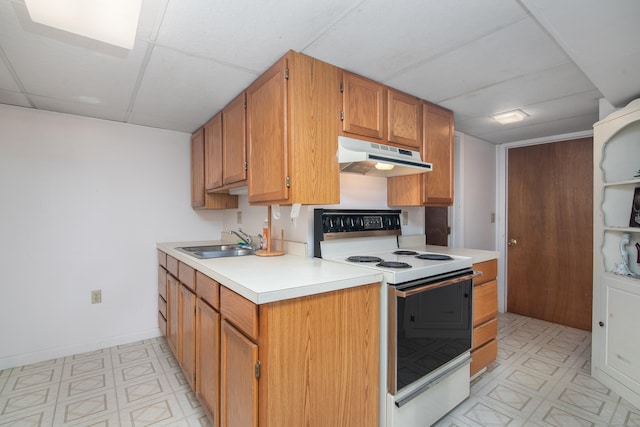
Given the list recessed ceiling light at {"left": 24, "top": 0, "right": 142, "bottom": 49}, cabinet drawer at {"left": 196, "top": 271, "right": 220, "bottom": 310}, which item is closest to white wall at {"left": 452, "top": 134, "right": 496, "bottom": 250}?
cabinet drawer at {"left": 196, "top": 271, "right": 220, "bottom": 310}

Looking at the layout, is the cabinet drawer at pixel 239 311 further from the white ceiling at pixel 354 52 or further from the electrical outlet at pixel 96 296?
the electrical outlet at pixel 96 296

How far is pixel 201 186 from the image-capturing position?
115 inches

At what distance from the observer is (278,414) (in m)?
1.16

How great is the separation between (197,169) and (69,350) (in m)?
1.89

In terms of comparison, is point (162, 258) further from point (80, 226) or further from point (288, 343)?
point (288, 343)

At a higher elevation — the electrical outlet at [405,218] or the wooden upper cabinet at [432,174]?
the wooden upper cabinet at [432,174]

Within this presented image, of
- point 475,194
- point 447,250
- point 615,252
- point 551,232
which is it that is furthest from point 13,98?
point 551,232

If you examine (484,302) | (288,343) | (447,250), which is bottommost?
(484,302)

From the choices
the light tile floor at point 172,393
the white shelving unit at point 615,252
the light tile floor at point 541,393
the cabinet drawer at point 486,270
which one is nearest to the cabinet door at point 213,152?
the light tile floor at point 172,393

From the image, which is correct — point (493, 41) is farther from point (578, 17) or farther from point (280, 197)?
point (280, 197)

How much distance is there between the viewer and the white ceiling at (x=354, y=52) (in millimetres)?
1264

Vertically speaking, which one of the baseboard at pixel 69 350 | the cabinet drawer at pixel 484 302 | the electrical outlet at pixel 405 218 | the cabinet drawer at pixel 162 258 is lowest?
the baseboard at pixel 69 350

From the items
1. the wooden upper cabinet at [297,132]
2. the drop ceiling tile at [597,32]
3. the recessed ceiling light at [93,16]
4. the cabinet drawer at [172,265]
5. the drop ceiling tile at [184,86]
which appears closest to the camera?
the drop ceiling tile at [597,32]

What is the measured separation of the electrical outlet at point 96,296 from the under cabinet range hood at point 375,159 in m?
2.45
